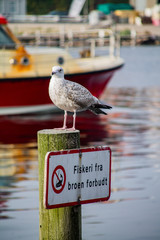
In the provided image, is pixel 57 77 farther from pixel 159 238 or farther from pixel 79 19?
pixel 79 19

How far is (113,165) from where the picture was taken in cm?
1042

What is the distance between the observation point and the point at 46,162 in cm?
437

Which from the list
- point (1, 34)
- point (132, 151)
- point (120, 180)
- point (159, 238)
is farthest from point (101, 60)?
point (159, 238)

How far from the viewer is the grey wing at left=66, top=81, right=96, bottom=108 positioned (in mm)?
5566

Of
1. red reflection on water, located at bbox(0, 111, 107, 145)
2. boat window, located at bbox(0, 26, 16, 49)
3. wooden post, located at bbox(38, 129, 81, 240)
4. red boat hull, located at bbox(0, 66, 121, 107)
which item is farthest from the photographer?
boat window, located at bbox(0, 26, 16, 49)

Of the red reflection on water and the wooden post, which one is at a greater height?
the red reflection on water

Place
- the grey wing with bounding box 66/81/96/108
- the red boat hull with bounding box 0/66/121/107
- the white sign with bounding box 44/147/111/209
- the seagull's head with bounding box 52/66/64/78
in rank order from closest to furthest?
the white sign with bounding box 44/147/111/209, the seagull's head with bounding box 52/66/64/78, the grey wing with bounding box 66/81/96/108, the red boat hull with bounding box 0/66/121/107

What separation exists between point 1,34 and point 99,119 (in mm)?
3056

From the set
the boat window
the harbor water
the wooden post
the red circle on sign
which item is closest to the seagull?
the wooden post

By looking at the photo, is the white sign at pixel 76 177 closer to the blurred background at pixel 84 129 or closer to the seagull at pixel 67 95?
the seagull at pixel 67 95

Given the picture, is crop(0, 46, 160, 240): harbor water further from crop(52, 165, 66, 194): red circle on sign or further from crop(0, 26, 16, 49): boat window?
crop(52, 165, 66, 194): red circle on sign

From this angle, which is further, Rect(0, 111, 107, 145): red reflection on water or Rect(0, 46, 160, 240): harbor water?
Rect(0, 111, 107, 145): red reflection on water

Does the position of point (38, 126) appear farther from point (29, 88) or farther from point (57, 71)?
point (57, 71)

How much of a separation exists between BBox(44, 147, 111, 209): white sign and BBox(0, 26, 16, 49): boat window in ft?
39.3
